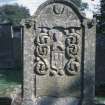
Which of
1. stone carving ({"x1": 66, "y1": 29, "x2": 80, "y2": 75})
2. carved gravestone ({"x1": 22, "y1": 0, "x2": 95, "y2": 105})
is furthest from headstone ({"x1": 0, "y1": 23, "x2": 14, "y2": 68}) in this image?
stone carving ({"x1": 66, "y1": 29, "x2": 80, "y2": 75})

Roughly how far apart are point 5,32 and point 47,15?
8.99 meters

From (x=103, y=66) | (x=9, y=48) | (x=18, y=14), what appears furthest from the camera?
(x=18, y=14)

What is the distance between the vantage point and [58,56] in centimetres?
784

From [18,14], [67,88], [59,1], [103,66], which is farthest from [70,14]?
[18,14]

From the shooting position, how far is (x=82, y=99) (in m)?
7.90

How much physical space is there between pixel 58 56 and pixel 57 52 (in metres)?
0.07

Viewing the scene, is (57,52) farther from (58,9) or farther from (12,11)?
(12,11)

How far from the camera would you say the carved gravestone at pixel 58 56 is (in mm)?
7785

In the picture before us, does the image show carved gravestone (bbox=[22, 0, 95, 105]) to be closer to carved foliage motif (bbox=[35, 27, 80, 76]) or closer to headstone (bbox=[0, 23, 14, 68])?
carved foliage motif (bbox=[35, 27, 80, 76])

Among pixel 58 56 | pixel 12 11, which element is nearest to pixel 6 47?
pixel 58 56

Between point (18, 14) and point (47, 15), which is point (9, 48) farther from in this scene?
point (18, 14)

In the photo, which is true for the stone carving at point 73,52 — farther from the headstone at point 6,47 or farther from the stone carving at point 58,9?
the headstone at point 6,47

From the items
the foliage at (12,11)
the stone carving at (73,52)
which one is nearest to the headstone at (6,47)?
the stone carving at (73,52)

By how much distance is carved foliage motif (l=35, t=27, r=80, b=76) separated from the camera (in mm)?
→ 7812
